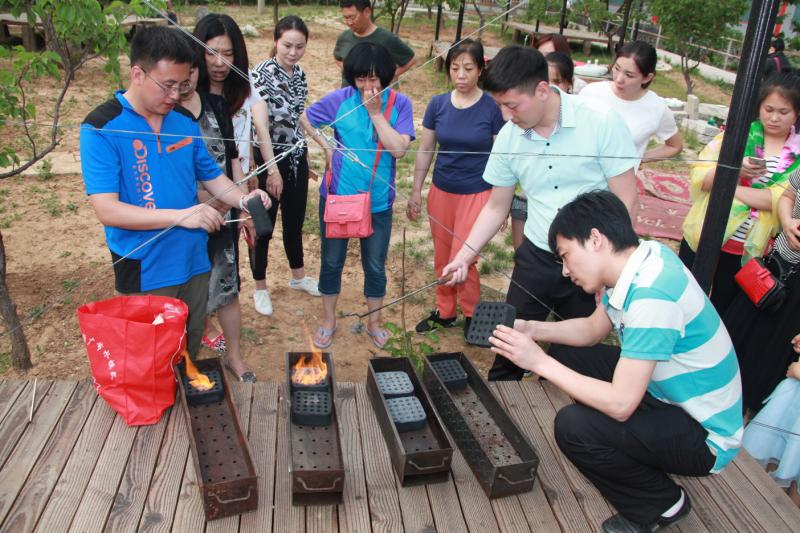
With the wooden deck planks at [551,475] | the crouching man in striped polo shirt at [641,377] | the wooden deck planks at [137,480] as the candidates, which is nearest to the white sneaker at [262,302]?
the wooden deck planks at [137,480]

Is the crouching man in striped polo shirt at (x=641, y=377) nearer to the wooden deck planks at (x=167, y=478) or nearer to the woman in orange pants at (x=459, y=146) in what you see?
the wooden deck planks at (x=167, y=478)

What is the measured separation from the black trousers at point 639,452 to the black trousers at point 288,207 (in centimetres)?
216

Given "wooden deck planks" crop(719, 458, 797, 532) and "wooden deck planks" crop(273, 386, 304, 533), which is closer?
"wooden deck planks" crop(273, 386, 304, 533)

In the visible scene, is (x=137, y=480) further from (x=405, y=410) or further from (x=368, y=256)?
(x=368, y=256)

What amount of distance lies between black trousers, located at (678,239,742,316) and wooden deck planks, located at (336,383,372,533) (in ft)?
6.55

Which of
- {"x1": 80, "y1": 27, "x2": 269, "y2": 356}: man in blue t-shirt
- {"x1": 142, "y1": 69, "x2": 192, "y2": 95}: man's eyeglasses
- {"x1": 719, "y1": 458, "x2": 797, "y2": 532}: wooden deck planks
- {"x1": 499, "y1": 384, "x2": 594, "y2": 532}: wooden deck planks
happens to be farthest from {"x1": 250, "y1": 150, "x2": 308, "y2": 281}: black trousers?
{"x1": 719, "y1": 458, "x2": 797, "y2": 532}: wooden deck planks

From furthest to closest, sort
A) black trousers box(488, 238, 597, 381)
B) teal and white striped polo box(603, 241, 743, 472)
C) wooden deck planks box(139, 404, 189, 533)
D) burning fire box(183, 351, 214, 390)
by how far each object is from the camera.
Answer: black trousers box(488, 238, 597, 381)
burning fire box(183, 351, 214, 390)
wooden deck planks box(139, 404, 189, 533)
teal and white striped polo box(603, 241, 743, 472)

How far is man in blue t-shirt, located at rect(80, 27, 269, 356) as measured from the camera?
239 cm

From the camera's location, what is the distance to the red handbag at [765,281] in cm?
303

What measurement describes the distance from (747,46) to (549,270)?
1.18 m

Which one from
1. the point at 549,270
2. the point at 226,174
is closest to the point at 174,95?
the point at 226,174

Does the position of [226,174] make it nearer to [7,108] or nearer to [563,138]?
[7,108]

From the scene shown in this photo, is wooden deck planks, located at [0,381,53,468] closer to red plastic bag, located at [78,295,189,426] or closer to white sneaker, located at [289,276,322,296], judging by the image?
red plastic bag, located at [78,295,189,426]

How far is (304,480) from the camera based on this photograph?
6.80 feet
